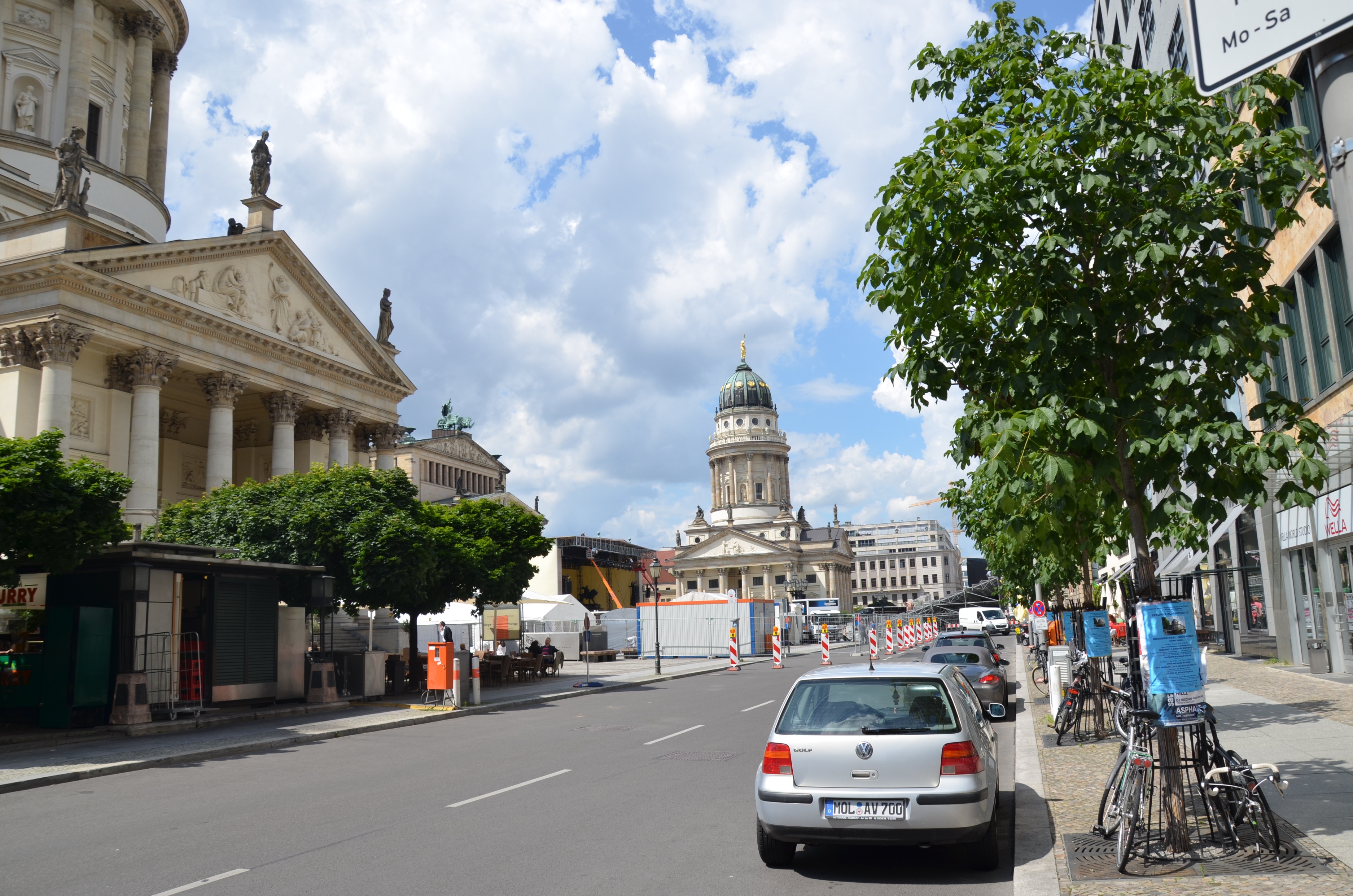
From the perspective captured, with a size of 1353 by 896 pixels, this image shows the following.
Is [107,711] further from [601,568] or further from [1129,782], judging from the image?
[601,568]

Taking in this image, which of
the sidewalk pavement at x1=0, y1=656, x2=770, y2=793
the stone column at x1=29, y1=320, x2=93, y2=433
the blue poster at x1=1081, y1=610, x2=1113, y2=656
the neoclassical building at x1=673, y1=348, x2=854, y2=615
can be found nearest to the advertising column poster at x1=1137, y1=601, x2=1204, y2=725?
the blue poster at x1=1081, y1=610, x2=1113, y2=656

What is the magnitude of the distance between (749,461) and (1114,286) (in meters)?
151

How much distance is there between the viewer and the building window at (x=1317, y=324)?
19.3 metres

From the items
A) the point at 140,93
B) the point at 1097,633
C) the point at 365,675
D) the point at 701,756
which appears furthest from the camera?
the point at 140,93

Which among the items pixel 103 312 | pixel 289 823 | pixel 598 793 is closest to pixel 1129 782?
pixel 598 793

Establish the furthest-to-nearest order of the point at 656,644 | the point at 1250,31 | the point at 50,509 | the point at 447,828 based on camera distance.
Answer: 1. the point at 656,644
2. the point at 50,509
3. the point at 447,828
4. the point at 1250,31

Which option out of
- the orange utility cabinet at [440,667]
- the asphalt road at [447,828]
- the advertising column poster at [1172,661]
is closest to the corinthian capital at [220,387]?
the orange utility cabinet at [440,667]

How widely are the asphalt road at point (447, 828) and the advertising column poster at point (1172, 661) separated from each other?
175cm

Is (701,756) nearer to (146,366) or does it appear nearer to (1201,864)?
(1201,864)

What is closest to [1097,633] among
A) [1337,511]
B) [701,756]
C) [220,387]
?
[701,756]

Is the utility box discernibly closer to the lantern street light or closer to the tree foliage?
the lantern street light

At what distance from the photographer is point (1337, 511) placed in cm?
1986

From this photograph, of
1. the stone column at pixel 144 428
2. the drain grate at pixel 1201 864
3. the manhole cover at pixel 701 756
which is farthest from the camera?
the stone column at pixel 144 428

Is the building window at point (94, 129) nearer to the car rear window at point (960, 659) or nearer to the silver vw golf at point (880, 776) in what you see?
the car rear window at point (960, 659)
